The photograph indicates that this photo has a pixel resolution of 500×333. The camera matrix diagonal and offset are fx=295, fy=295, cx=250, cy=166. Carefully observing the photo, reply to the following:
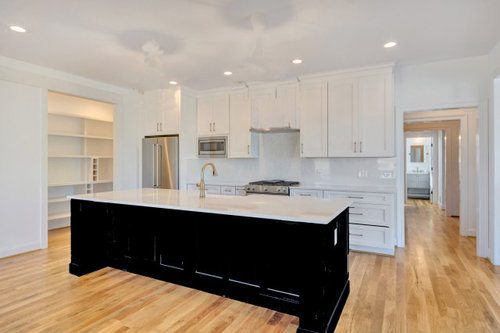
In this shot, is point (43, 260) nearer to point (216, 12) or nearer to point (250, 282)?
point (250, 282)

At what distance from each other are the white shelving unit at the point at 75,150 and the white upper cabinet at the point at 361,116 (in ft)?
14.2

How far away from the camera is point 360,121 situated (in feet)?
13.5

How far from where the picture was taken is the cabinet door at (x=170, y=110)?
518 cm

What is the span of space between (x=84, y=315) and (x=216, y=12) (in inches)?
108

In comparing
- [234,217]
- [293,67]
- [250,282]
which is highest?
[293,67]

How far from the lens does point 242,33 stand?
120 inches

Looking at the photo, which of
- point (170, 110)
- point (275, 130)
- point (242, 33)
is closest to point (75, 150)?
point (170, 110)

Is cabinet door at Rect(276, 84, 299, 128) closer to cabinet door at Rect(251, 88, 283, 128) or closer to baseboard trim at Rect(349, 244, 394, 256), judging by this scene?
cabinet door at Rect(251, 88, 283, 128)

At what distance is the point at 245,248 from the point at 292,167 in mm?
2840

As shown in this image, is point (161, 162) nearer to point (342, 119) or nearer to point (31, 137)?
point (31, 137)

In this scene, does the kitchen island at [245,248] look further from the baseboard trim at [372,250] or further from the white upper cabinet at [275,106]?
the white upper cabinet at [275,106]

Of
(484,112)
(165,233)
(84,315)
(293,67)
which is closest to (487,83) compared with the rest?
(484,112)

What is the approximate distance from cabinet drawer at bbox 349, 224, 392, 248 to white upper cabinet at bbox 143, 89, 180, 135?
130 inches

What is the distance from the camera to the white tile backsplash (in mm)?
4395
